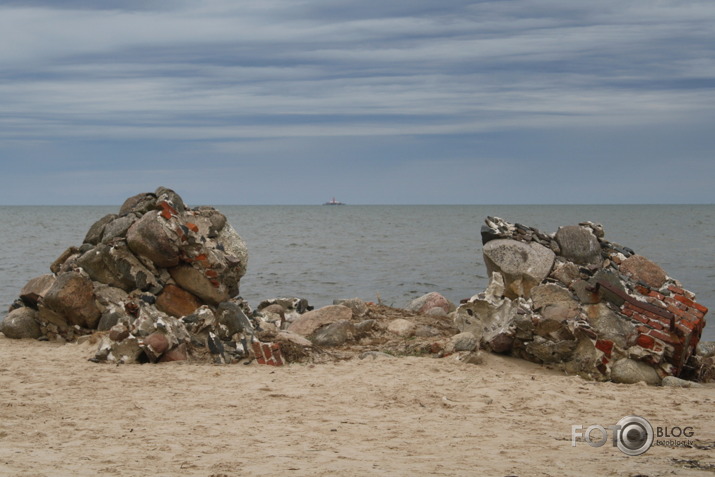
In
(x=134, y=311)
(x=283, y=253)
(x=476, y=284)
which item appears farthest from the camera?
(x=283, y=253)

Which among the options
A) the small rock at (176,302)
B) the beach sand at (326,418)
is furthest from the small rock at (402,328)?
the small rock at (176,302)

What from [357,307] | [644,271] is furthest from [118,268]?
[644,271]

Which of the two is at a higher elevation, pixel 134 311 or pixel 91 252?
pixel 91 252

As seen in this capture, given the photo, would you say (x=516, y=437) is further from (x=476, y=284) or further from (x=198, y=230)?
(x=476, y=284)

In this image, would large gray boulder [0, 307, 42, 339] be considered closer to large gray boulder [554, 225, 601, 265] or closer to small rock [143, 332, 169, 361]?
small rock [143, 332, 169, 361]

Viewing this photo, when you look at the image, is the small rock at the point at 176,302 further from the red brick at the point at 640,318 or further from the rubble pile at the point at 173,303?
the red brick at the point at 640,318

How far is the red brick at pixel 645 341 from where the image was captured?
8.67 metres

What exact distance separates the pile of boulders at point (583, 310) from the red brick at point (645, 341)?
1 centimetres

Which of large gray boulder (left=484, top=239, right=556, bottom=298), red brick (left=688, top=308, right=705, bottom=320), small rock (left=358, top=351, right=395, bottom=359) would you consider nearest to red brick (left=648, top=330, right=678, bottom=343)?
red brick (left=688, top=308, right=705, bottom=320)

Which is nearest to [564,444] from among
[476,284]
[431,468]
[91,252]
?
[431,468]

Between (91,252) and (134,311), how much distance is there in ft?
3.62

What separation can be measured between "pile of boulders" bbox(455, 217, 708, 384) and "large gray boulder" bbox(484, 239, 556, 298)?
14 mm

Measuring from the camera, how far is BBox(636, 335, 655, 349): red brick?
8.67 m

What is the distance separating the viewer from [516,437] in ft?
19.0
